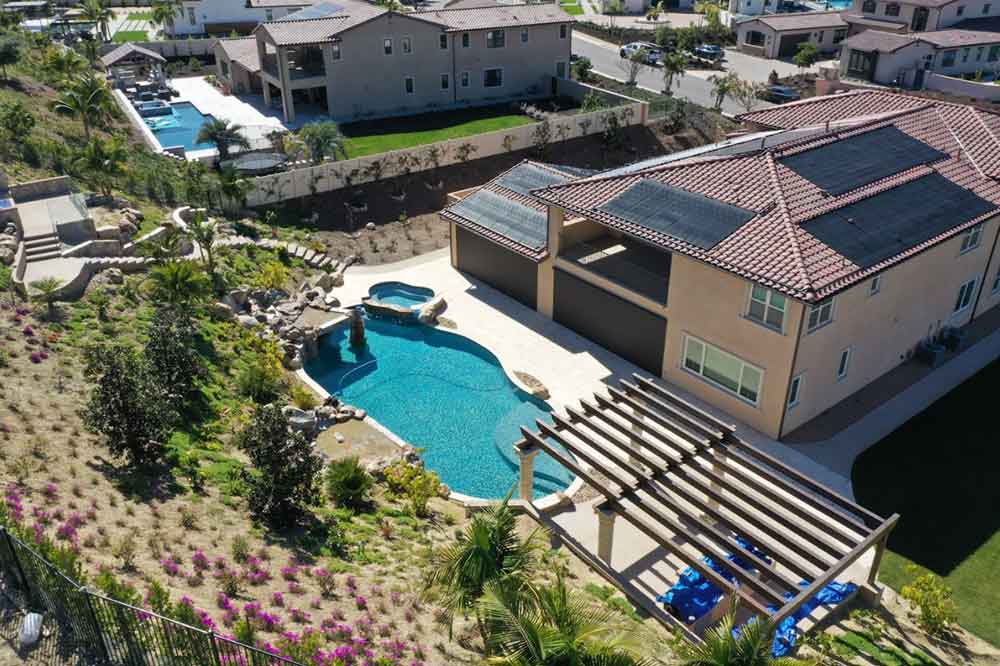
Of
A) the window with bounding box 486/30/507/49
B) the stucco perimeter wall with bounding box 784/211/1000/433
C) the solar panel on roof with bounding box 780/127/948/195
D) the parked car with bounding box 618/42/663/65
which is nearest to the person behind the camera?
the stucco perimeter wall with bounding box 784/211/1000/433

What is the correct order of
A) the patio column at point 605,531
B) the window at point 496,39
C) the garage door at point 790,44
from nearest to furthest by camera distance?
the patio column at point 605,531, the window at point 496,39, the garage door at point 790,44

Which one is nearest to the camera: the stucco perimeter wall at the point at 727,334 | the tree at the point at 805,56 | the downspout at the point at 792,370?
the downspout at the point at 792,370

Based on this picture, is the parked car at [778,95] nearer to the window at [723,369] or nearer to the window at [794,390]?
the window at [723,369]

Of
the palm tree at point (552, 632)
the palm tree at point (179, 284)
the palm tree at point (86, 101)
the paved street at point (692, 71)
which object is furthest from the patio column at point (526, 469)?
the paved street at point (692, 71)

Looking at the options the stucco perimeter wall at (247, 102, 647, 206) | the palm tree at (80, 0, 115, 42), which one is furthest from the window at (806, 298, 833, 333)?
the palm tree at (80, 0, 115, 42)

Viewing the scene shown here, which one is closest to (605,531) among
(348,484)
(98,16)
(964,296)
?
(348,484)

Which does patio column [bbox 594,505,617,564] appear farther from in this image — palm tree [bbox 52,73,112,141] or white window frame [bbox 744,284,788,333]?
palm tree [bbox 52,73,112,141]

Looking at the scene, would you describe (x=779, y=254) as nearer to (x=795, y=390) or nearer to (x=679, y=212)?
(x=679, y=212)
